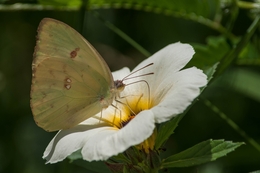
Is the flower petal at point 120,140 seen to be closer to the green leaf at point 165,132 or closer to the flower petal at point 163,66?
the green leaf at point 165,132

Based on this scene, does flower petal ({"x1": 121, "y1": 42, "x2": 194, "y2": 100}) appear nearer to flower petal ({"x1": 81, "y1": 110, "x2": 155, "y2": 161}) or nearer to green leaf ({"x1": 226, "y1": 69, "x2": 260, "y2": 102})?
A: flower petal ({"x1": 81, "y1": 110, "x2": 155, "y2": 161})

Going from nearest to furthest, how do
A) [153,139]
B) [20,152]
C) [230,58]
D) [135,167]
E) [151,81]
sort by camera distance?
[135,167] < [153,139] < [151,81] < [230,58] < [20,152]

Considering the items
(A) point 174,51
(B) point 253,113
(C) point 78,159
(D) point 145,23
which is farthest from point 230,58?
(D) point 145,23

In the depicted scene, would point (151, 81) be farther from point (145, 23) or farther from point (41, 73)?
point (145, 23)

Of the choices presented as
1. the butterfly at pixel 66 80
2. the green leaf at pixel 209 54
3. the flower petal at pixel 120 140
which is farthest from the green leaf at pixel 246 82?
the flower petal at pixel 120 140

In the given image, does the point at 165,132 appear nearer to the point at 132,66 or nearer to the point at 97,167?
the point at 97,167

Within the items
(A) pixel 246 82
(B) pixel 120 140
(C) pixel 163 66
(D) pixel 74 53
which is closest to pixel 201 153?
(B) pixel 120 140
